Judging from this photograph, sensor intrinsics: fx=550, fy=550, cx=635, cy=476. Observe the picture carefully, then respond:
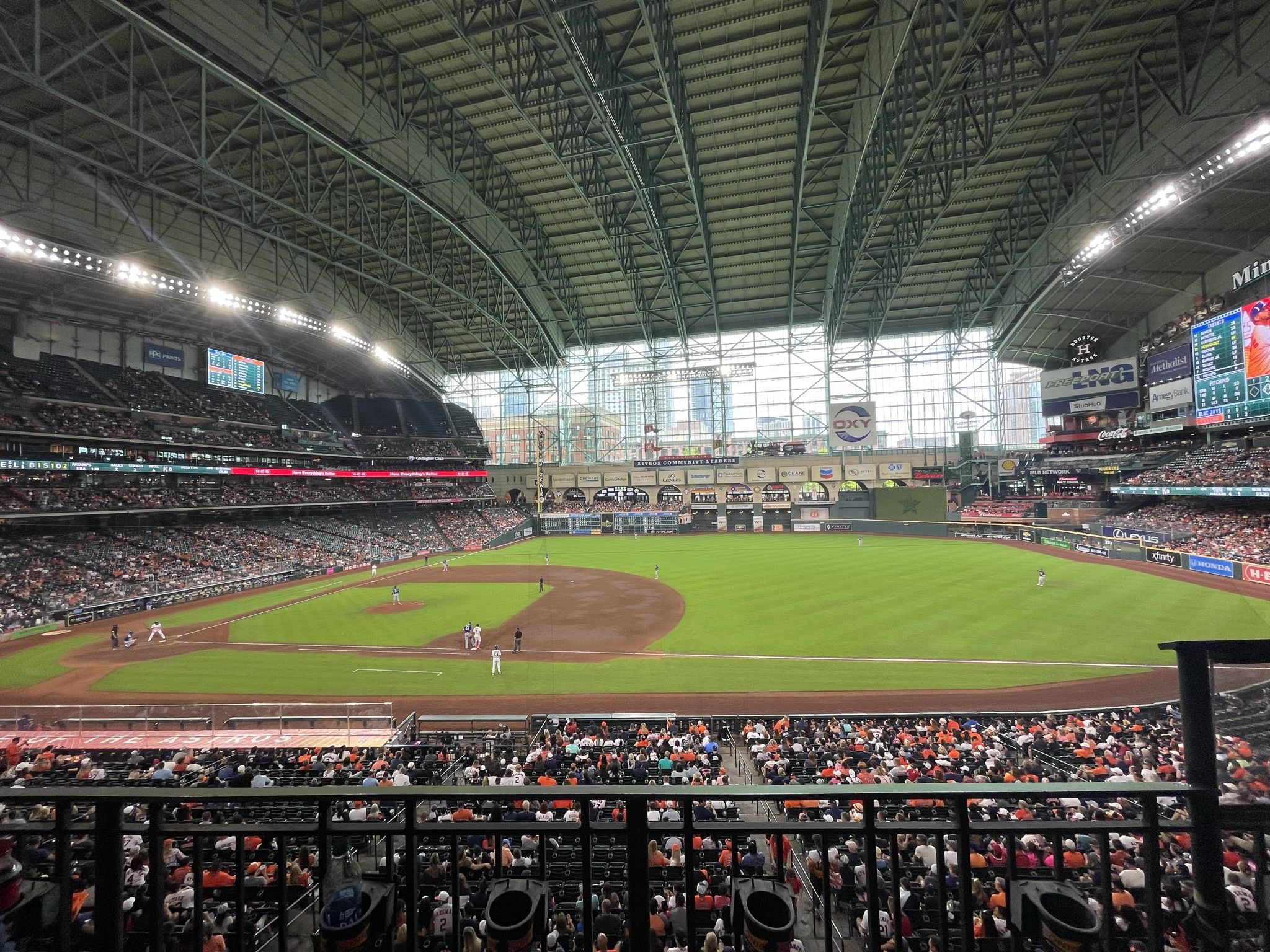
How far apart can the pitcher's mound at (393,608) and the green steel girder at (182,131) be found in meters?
20.5

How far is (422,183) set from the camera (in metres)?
31.2

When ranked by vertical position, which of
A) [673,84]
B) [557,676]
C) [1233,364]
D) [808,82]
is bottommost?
[557,676]

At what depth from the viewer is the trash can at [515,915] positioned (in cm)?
219

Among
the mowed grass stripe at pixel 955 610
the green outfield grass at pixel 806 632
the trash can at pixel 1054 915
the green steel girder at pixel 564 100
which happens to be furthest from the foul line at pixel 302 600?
the trash can at pixel 1054 915

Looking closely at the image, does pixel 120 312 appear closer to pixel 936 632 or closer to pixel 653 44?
pixel 653 44

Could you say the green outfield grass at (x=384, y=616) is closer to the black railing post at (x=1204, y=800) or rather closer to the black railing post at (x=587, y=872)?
the black railing post at (x=587, y=872)

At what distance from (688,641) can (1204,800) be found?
72.8 feet

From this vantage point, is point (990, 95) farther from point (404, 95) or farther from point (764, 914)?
point (764, 914)

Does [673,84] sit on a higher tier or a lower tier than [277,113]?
higher

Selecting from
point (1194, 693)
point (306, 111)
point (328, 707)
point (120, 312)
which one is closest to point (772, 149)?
point (306, 111)

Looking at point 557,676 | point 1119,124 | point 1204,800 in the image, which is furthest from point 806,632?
point 1119,124

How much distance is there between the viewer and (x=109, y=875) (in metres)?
2.40

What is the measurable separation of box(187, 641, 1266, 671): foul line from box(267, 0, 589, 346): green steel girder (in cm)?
2405

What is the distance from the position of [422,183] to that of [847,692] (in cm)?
3311
